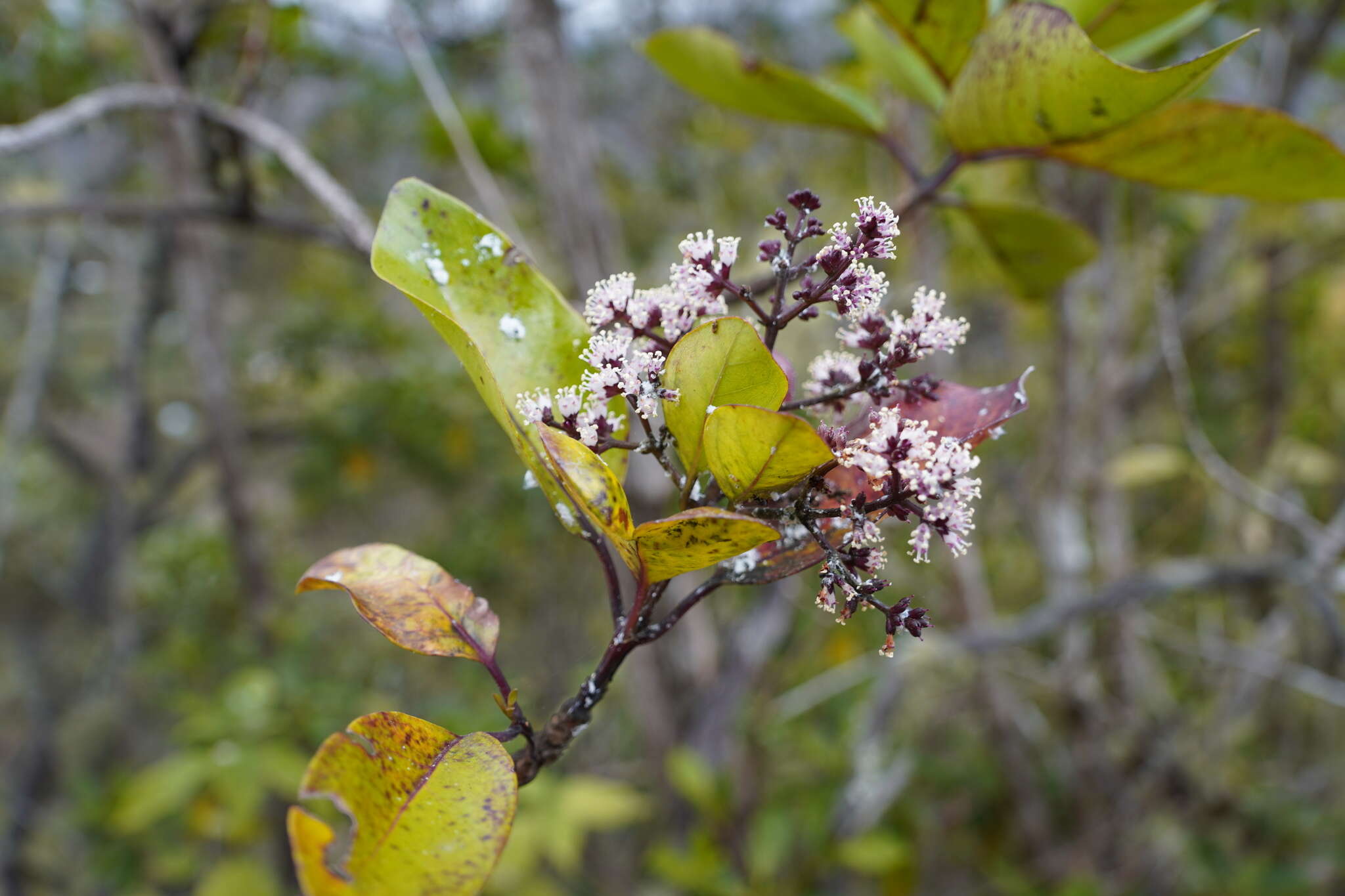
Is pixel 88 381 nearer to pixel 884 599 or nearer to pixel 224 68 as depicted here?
pixel 224 68

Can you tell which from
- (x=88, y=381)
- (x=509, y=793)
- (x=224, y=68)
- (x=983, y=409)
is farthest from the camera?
(x=88, y=381)

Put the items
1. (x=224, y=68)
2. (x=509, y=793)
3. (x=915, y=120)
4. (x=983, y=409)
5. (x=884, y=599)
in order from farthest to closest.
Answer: (x=224, y=68), (x=884, y=599), (x=915, y=120), (x=983, y=409), (x=509, y=793)

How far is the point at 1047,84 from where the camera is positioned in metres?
0.57

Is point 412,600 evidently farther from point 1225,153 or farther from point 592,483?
point 1225,153

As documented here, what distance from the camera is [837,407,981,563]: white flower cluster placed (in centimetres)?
41

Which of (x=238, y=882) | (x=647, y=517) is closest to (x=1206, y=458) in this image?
(x=647, y=517)

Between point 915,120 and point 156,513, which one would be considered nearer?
point 915,120

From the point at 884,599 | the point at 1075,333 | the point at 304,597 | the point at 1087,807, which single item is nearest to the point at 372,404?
the point at 304,597

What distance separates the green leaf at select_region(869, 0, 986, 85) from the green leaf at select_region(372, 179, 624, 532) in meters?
0.39

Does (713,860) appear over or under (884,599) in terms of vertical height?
under

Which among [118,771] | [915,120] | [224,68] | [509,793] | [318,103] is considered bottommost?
[509,793]

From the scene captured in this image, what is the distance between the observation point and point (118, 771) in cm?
278

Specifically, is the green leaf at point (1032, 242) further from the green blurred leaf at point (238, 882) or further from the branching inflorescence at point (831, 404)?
the green blurred leaf at point (238, 882)

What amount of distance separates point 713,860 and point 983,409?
53.4 inches
